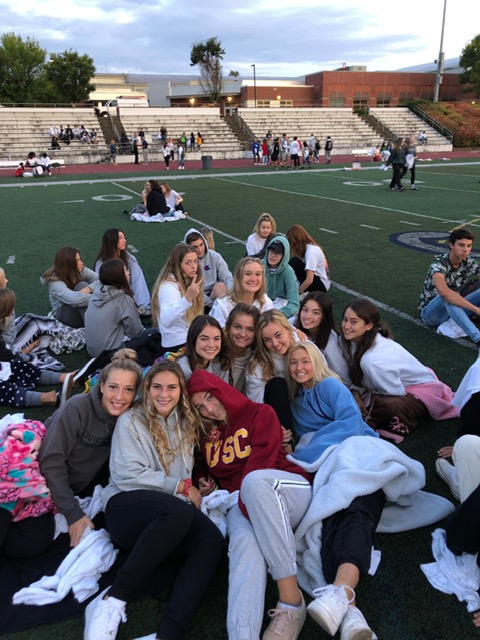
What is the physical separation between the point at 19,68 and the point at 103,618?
70005 mm

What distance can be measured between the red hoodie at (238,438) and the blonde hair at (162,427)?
0.41 feet

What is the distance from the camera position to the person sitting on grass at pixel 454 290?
552 centimetres

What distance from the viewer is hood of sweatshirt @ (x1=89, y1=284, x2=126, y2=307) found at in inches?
199

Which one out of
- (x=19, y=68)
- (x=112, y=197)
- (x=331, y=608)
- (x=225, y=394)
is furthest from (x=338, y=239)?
(x=19, y=68)

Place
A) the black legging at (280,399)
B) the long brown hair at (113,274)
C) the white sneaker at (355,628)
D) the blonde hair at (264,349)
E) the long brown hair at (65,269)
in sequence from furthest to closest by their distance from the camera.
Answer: the long brown hair at (65,269), the long brown hair at (113,274), the blonde hair at (264,349), the black legging at (280,399), the white sneaker at (355,628)

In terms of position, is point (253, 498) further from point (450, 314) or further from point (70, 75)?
point (70, 75)

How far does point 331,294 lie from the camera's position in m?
7.35

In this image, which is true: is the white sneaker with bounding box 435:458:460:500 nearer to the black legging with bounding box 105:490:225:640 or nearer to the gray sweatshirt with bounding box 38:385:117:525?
the black legging with bounding box 105:490:225:640

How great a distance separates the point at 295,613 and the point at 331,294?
17.8 feet

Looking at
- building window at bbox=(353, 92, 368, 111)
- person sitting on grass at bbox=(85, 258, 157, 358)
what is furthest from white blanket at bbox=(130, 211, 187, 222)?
building window at bbox=(353, 92, 368, 111)

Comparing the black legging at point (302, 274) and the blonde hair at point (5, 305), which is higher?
the blonde hair at point (5, 305)

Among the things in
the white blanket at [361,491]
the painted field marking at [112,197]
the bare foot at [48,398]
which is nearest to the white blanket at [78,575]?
the white blanket at [361,491]

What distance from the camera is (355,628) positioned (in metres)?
2.17

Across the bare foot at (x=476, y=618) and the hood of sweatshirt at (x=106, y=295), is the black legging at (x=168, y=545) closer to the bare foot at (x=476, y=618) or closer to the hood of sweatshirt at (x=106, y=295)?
the bare foot at (x=476, y=618)
